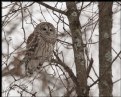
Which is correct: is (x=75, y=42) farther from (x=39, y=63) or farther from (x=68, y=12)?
(x=39, y=63)

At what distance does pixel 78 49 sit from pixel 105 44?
81 cm

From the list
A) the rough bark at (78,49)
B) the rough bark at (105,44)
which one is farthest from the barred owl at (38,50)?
the rough bark at (78,49)

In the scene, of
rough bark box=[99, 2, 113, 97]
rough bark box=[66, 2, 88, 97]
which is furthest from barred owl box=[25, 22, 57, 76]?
rough bark box=[66, 2, 88, 97]

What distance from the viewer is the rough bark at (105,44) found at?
17.5 feet

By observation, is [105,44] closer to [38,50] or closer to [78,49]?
[78,49]

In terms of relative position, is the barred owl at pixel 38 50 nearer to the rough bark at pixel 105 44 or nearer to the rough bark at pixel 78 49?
the rough bark at pixel 105 44

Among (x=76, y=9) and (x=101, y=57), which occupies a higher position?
(x=76, y=9)

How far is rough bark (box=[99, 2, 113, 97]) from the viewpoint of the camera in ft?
17.5

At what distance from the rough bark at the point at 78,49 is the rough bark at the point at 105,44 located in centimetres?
51

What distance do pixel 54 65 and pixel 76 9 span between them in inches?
27.3

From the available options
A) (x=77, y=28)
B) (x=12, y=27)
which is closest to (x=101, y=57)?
(x=77, y=28)

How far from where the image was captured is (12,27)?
35.3 feet

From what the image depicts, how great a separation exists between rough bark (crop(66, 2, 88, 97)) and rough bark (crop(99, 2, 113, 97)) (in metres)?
0.51

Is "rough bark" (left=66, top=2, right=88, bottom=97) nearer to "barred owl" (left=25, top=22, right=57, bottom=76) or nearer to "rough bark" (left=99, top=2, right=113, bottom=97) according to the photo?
"rough bark" (left=99, top=2, right=113, bottom=97)
